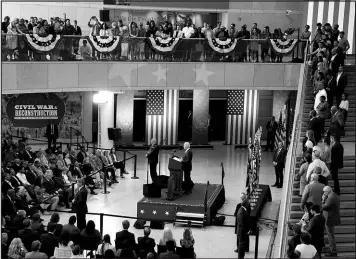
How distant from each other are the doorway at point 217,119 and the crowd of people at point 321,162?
13.2 m

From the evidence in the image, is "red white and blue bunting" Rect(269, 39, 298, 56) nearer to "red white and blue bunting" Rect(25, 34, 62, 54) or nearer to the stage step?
"red white and blue bunting" Rect(25, 34, 62, 54)

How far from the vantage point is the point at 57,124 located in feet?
113

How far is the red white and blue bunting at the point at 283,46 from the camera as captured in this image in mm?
29292

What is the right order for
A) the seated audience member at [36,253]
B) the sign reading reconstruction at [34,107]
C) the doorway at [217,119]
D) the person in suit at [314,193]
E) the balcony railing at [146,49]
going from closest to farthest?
the seated audience member at [36,253]
the person in suit at [314,193]
the balcony railing at [146,49]
the sign reading reconstruction at [34,107]
the doorway at [217,119]

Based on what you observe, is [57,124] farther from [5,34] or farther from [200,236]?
[200,236]

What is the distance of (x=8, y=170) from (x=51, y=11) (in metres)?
13.2

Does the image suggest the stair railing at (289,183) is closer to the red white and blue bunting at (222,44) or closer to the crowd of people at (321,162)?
the crowd of people at (321,162)

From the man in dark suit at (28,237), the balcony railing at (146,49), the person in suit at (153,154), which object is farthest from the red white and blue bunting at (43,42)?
the man in dark suit at (28,237)

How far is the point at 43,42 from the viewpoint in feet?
86.1

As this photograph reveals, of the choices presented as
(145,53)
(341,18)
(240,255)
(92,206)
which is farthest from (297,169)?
(341,18)

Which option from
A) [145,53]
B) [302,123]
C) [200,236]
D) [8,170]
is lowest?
[200,236]

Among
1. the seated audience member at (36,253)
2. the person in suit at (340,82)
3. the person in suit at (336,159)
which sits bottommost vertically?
the seated audience member at (36,253)

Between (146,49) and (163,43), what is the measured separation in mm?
695

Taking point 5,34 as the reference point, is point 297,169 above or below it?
below
